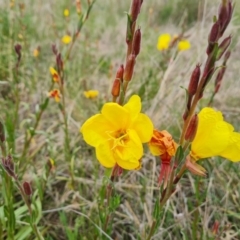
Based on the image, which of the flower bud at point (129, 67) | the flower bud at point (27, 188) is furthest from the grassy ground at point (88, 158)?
the flower bud at point (129, 67)

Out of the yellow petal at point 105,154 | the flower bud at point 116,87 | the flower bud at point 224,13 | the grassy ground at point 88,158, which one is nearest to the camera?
the flower bud at point 224,13

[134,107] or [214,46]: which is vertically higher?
[214,46]

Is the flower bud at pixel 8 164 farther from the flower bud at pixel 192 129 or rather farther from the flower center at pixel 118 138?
the flower bud at pixel 192 129

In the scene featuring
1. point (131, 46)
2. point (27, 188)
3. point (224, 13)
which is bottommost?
point (27, 188)

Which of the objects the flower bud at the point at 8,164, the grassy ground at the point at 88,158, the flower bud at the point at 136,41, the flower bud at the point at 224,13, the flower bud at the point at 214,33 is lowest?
the grassy ground at the point at 88,158

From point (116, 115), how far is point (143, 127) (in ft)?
0.27

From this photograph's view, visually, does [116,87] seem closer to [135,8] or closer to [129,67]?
[129,67]

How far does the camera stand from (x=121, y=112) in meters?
0.99

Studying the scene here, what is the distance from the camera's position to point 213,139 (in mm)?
939

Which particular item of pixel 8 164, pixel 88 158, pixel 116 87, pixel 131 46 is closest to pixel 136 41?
pixel 131 46

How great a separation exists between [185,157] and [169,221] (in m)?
0.90

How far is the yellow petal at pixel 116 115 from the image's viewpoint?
978 mm

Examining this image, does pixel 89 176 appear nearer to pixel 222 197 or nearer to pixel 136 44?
pixel 222 197

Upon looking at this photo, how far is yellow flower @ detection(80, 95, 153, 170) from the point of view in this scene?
0.95 metres
